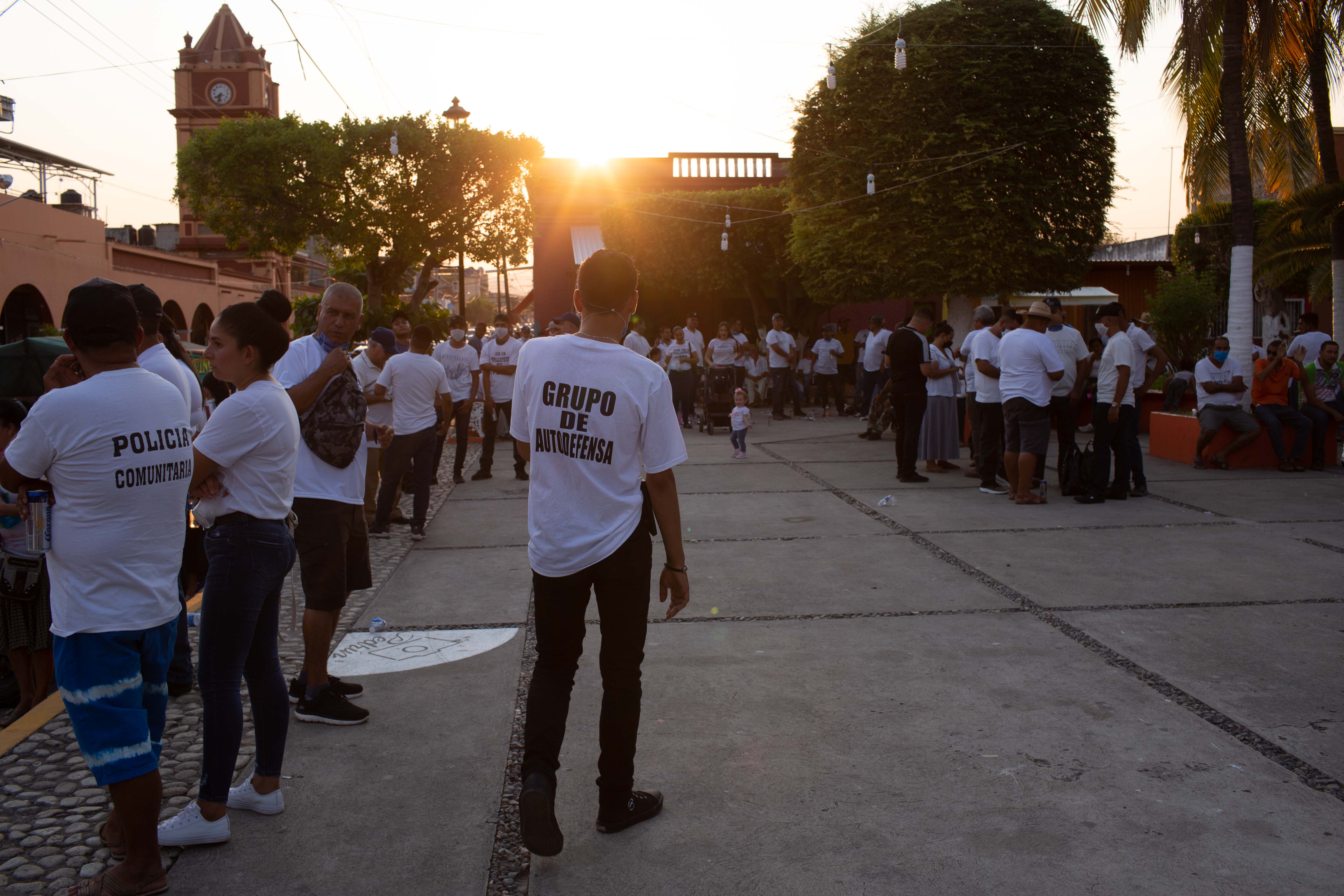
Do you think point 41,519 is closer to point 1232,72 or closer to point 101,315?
point 101,315

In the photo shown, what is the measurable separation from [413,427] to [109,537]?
5.16 metres

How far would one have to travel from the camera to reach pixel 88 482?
260 cm

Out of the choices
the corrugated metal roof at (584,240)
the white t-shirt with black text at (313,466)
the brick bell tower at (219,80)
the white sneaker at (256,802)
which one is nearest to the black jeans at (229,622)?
the white sneaker at (256,802)

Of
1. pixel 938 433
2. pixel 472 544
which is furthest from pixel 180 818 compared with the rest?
pixel 938 433

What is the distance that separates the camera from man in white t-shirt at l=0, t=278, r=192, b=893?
2588mm

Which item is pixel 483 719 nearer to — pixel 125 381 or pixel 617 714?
pixel 617 714

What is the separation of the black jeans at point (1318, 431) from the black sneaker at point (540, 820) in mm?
11111

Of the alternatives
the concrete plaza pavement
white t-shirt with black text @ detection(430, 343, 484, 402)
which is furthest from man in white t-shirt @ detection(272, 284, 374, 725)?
white t-shirt with black text @ detection(430, 343, 484, 402)

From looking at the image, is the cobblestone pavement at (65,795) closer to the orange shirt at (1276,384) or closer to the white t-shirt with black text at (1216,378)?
the white t-shirt with black text at (1216,378)

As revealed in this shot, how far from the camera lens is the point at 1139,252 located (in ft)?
109

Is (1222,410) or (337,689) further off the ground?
(1222,410)

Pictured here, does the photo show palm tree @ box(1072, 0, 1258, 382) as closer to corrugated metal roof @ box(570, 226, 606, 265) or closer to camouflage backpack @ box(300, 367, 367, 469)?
camouflage backpack @ box(300, 367, 367, 469)

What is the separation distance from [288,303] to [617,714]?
6.99 ft

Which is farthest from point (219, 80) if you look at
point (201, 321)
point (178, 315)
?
point (178, 315)
